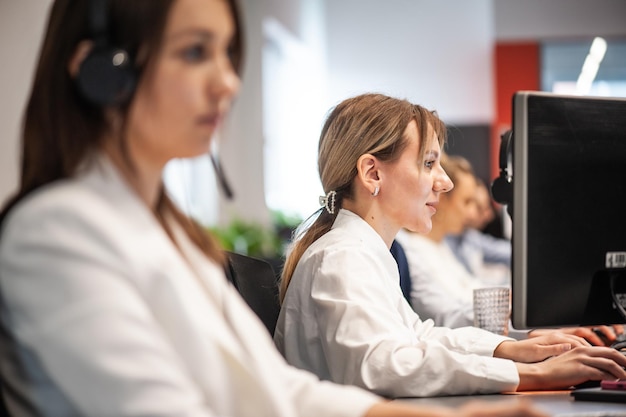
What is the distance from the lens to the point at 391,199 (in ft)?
6.39

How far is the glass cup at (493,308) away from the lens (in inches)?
88.3

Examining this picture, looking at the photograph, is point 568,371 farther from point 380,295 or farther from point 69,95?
point 69,95

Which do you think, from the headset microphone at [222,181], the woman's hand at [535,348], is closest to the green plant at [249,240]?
the woman's hand at [535,348]

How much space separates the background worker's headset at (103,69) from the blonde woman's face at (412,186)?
0.95 meters

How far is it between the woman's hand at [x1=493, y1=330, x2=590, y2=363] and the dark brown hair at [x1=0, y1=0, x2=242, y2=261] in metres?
1.01

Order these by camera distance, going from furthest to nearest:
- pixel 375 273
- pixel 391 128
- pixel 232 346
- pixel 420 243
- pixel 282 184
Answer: pixel 282 184 < pixel 420 243 < pixel 391 128 < pixel 375 273 < pixel 232 346

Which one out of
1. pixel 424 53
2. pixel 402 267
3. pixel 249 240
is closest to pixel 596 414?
pixel 402 267

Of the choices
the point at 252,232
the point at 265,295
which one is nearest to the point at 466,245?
the point at 252,232

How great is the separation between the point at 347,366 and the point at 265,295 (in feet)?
1.37

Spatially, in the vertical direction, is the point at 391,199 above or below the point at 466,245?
above

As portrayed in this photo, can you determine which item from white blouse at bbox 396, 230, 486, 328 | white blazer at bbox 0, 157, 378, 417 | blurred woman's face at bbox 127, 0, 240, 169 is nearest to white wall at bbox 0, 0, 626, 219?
white blouse at bbox 396, 230, 486, 328

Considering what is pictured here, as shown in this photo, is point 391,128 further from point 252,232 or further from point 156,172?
point 252,232

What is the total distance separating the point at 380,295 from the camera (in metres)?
1.71

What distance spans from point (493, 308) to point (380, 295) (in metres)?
0.64
